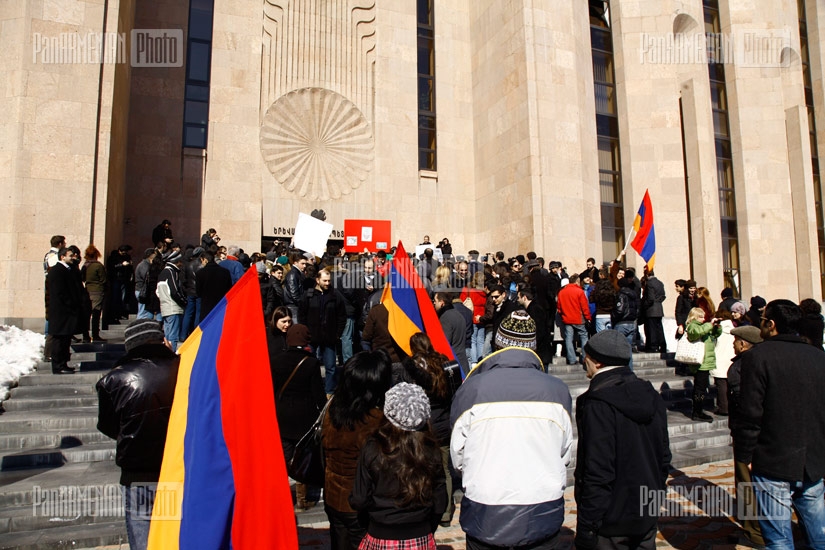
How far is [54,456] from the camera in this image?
659cm

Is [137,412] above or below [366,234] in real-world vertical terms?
below

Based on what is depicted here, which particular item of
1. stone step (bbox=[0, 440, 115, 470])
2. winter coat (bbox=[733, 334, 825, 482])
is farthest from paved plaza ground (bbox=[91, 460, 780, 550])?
stone step (bbox=[0, 440, 115, 470])

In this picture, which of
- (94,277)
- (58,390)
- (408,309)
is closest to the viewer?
(408,309)

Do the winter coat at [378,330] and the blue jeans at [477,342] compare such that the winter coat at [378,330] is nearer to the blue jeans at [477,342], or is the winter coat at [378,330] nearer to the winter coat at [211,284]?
the winter coat at [211,284]

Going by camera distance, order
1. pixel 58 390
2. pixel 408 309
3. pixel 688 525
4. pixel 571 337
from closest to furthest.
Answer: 1. pixel 688 525
2. pixel 408 309
3. pixel 58 390
4. pixel 571 337

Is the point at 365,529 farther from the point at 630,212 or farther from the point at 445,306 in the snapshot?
the point at 630,212

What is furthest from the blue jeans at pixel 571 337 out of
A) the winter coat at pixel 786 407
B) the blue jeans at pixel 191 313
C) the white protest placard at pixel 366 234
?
the white protest placard at pixel 366 234

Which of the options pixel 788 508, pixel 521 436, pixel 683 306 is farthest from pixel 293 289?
pixel 683 306

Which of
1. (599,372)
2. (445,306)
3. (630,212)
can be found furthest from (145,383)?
(630,212)

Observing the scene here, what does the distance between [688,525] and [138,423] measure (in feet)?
16.2

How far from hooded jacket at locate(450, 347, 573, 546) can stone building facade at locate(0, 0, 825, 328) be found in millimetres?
11454

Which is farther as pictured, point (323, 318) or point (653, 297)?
point (653, 297)

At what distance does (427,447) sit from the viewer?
3111 millimetres

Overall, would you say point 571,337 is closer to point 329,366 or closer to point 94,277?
point 329,366
